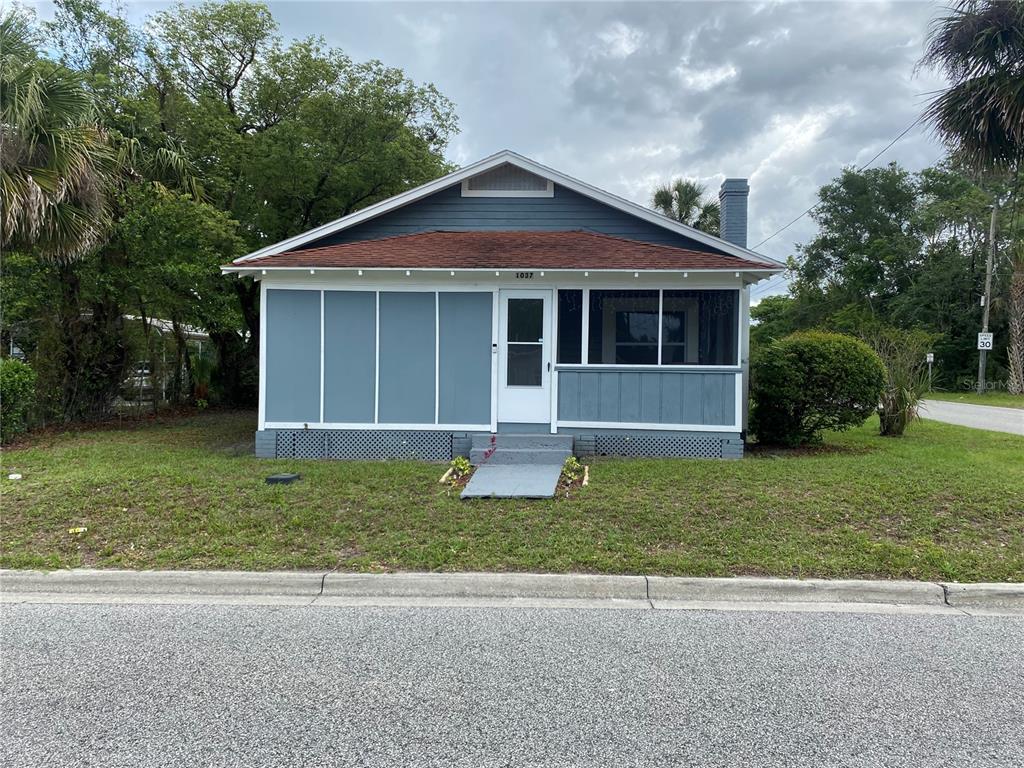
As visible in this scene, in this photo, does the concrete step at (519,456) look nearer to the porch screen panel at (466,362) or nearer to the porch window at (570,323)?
the porch screen panel at (466,362)

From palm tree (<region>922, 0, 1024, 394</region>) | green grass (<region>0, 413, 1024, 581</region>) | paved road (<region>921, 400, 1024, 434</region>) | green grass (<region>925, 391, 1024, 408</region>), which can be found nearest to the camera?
green grass (<region>0, 413, 1024, 581</region>)

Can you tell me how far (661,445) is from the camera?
30.6ft

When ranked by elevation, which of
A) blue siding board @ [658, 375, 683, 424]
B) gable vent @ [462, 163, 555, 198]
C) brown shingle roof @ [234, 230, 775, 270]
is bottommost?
blue siding board @ [658, 375, 683, 424]

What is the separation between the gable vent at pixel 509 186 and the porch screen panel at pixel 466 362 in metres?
2.95

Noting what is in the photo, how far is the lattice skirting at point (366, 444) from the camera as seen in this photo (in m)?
9.52

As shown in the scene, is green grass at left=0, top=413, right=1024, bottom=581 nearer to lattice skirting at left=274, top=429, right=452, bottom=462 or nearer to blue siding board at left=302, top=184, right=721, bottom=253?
lattice skirting at left=274, top=429, right=452, bottom=462

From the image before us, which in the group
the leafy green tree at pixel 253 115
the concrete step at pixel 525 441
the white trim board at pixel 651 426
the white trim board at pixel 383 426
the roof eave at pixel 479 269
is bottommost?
the concrete step at pixel 525 441

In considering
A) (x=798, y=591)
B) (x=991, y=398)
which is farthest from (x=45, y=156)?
(x=991, y=398)

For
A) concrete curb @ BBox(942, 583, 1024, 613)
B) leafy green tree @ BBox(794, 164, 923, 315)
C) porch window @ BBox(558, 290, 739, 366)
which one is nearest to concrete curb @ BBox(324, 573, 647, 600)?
concrete curb @ BBox(942, 583, 1024, 613)

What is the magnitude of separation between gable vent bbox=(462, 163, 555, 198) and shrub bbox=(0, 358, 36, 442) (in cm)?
827

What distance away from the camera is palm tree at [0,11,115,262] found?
8828 mm

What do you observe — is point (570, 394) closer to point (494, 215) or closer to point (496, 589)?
point (494, 215)

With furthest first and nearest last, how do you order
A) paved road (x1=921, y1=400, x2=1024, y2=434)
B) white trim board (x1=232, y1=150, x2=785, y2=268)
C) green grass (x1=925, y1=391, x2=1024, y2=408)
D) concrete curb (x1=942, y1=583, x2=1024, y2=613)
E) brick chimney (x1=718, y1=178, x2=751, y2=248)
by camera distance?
green grass (x1=925, y1=391, x2=1024, y2=408) → paved road (x1=921, y1=400, x2=1024, y2=434) → brick chimney (x1=718, y1=178, x2=751, y2=248) → white trim board (x1=232, y1=150, x2=785, y2=268) → concrete curb (x1=942, y1=583, x2=1024, y2=613)

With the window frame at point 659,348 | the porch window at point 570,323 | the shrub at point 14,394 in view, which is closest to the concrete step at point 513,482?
the window frame at point 659,348
